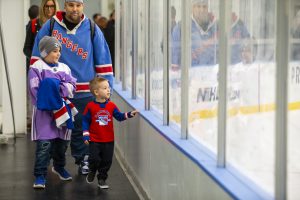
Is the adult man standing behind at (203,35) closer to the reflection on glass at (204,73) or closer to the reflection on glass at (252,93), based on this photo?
the reflection on glass at (204,73)

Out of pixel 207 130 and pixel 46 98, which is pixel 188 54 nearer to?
pixel 207 130

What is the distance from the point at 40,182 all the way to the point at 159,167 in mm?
1341

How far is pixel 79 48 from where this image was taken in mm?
6391

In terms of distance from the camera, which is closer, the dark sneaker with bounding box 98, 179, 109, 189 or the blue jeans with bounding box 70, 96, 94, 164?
the dark sneaker with bounding box 98, 179, 109, 189

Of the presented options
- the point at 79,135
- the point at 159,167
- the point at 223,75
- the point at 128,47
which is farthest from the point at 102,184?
the point at 223,75

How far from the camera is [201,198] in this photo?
3889 millimetres

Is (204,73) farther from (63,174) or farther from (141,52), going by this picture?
(141,52)

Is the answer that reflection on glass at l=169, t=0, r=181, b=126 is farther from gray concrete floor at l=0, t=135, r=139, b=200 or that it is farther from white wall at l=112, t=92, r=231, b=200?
gray concrete floor at l=0, t=135, r=139, b=200

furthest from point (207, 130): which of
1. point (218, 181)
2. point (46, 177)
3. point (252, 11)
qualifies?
point (46, 177)

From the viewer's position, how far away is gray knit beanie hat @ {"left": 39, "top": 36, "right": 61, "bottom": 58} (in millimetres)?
5945

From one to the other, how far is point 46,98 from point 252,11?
2922mm

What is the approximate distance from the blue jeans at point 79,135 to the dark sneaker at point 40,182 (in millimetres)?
590

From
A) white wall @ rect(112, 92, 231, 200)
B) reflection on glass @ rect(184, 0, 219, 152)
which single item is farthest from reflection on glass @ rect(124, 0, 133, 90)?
reflection on glass @ rect(184, 0, 219, 152)

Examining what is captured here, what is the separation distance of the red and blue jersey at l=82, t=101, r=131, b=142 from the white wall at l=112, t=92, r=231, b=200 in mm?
277
